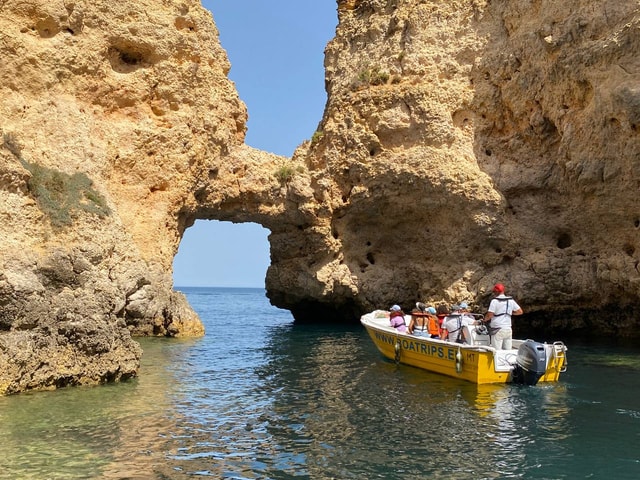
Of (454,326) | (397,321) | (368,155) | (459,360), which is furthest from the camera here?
(368,155)

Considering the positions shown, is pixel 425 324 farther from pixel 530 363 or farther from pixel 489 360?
pixel 530 363

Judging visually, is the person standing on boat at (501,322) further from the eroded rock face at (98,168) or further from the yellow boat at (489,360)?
the eroded rock face at (98,168)

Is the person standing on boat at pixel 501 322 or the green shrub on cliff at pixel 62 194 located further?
the person standing on boat at pixel 501 322

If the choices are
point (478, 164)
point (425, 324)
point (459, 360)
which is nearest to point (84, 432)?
point (459, 360)

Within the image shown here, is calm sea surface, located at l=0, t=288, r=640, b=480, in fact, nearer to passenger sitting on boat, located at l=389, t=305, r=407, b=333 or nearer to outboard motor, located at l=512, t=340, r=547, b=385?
outboard motor, located at l=512, t=340, r=547, b=385

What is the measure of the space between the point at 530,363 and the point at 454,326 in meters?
2.44

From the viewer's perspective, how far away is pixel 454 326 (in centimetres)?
1523

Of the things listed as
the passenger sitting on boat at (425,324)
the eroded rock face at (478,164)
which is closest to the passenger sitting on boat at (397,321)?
the passenger sitting on boat at (425,324)

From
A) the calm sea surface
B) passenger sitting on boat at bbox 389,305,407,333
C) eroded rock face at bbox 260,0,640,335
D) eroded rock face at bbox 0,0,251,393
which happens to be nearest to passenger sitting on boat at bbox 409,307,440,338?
passenger sitting on boat at bbox 389,305,407,333

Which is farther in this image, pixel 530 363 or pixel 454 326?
pixel 454 326

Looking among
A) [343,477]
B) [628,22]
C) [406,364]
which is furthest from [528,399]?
[628,22]

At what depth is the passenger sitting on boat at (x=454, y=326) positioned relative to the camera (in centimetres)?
1516

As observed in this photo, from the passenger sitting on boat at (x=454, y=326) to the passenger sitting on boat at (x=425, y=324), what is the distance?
0.43 m

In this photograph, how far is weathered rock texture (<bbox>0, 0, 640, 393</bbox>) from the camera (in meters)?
17.5
